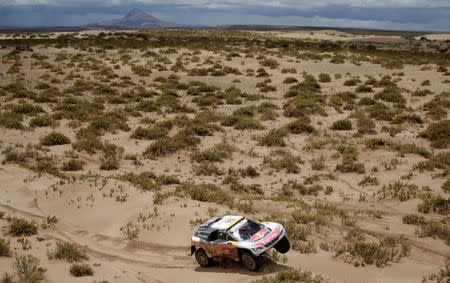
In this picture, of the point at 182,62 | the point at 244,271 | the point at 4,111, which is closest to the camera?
the point at 244,271

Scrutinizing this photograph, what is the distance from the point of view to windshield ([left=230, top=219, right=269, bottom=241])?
10.5m

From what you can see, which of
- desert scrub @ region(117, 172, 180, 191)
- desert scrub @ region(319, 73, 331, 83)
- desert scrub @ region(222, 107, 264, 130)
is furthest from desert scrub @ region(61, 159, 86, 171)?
desert scrub @ region(319, 73, 331, 83)

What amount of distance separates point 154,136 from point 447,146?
1333 centimetres

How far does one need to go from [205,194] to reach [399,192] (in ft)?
20.8

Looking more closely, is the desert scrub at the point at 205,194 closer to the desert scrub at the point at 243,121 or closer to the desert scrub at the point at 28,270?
the desert scrub at the point at 28,270

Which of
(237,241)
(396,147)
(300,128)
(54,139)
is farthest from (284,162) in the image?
(54,139)

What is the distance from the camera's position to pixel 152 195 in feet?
50.2

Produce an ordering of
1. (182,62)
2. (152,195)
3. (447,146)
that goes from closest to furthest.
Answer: (152,195)
(447,146)
(182,62)

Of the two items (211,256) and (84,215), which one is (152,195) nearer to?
(84,215)

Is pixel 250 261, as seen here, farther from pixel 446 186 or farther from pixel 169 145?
pixel 169 145

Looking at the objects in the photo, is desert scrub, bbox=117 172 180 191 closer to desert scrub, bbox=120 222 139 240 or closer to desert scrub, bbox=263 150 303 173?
desert scrub, bbox=120 222 139 240

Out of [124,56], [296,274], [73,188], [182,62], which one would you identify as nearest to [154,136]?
[73,188]

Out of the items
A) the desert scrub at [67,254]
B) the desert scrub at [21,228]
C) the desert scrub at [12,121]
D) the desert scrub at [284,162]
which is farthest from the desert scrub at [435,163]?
the desert scrub at [12,121]

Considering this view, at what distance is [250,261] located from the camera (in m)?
10.4
